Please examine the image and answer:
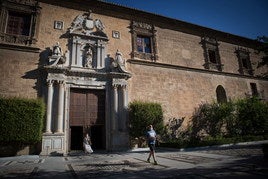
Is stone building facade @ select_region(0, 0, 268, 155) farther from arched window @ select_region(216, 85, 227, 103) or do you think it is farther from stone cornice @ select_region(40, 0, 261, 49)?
arched window @ select_region(216, 85, 227, 103)

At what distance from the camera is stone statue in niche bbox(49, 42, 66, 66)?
1214 cm

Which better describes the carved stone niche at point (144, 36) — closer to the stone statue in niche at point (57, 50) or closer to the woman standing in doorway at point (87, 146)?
the stone statue in niche at point (57, 50)

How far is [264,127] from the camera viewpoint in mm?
16344

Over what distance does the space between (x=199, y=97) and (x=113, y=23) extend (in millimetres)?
8981

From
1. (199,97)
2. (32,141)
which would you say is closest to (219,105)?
(199,97)

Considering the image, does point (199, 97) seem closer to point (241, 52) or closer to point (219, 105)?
point (219, 105)

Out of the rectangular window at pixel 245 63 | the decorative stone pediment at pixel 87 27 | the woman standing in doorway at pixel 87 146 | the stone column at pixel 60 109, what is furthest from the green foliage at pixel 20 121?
the rectangular window at pixel 245 63

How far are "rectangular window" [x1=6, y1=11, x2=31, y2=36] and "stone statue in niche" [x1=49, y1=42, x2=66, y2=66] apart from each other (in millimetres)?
2096

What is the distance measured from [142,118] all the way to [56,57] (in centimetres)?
631

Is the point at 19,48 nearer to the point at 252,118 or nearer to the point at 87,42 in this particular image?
the point at 87,42

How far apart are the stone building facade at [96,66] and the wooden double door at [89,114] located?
6 centimetres

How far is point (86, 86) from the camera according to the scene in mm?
13031

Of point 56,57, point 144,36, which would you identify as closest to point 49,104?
point 56,57

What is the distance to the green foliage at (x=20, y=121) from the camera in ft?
32.4
